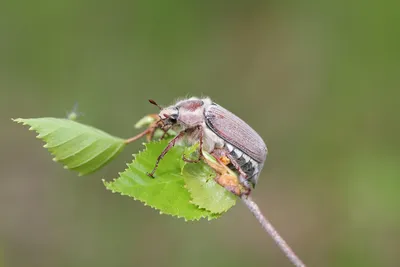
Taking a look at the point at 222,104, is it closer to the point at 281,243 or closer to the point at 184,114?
the point at 184,114

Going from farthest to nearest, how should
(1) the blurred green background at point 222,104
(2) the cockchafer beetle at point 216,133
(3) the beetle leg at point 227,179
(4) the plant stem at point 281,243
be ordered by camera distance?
1. (1) the blurred green background at point 222,104
2. (2) the cockchafer beetle at point 216,133
3. (3) the beetle leg at point 227,179
4. (4) the plant stem at point 281,243

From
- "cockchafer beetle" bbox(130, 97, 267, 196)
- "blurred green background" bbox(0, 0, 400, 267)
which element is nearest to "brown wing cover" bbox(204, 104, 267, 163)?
"cockchafer beetle" bbox(130, 97, 267, 196)

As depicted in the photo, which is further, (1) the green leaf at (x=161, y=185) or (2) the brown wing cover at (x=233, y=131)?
(2) the brown wing cover at (x=233, y=131)

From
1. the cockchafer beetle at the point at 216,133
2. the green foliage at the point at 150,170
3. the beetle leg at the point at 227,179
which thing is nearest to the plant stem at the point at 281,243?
the beetle leg at the point at 227,179

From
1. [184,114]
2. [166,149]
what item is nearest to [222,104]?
[184,114]

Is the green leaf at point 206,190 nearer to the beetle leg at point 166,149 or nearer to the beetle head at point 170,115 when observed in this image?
the beetle leg at point 166,149

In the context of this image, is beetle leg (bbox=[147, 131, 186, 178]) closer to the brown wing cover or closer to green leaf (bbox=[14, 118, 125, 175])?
the brown wing cover
